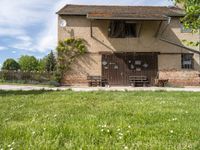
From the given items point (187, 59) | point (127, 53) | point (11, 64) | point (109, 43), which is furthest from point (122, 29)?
point (11, 64)

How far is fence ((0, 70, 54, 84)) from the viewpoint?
27.6 meters

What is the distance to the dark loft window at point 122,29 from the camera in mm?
26859

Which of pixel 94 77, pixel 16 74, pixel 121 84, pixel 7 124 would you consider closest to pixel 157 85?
pixel 121 84

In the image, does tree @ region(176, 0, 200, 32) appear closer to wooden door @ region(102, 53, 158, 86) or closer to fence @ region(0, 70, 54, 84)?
wooden door @ region(102, 53, 158, 86)

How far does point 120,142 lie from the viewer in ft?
14.6

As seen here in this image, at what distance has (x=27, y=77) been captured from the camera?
29.2 meters

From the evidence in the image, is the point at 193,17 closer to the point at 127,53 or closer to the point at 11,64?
the point at 127,53

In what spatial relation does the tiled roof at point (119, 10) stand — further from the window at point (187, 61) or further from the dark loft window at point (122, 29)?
the window at point (187, 61)

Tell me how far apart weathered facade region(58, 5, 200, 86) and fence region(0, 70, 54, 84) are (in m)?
1.99

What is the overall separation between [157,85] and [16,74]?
43.0 feet

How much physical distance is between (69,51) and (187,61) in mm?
10123

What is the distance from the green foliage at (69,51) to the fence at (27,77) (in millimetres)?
1480

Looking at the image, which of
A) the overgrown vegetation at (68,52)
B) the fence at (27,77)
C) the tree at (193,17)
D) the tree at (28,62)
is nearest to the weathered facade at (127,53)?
the overgrown vegetation at (68,52)

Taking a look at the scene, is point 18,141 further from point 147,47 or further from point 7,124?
point 147,47
